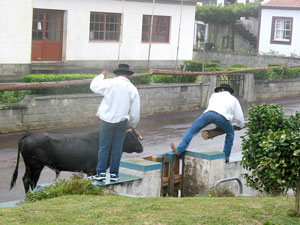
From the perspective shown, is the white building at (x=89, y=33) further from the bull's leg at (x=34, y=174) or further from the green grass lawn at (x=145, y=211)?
the green grass lawn at (x=145, y=211)

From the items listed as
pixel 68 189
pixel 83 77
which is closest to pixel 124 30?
pixel 83 77

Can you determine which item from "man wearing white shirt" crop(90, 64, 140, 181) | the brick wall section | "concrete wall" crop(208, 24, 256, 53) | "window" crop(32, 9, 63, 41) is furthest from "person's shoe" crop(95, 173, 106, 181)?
"concrete wall" crop(208, 24, 256, 53)

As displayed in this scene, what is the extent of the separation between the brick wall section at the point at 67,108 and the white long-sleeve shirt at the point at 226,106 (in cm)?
647

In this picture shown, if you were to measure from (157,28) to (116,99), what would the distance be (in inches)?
954

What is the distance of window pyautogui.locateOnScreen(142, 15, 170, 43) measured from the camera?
32.1 m

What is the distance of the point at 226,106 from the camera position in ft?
36.0

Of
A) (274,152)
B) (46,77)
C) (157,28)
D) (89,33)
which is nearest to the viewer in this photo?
(274,152)

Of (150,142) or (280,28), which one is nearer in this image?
(150,142)

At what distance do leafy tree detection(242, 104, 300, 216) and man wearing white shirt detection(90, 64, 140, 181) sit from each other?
2.00 m

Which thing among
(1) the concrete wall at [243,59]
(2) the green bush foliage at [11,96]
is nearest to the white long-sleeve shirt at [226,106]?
(2) the green bush foliage at [11,96]

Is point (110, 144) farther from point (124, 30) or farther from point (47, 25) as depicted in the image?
point (124, 30)

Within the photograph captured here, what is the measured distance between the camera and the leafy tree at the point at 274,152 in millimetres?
7363

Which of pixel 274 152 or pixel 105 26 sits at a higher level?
pixel 105 26

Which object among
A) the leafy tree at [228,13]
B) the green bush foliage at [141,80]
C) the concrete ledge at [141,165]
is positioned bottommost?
the concrete ledge at [141,165]
